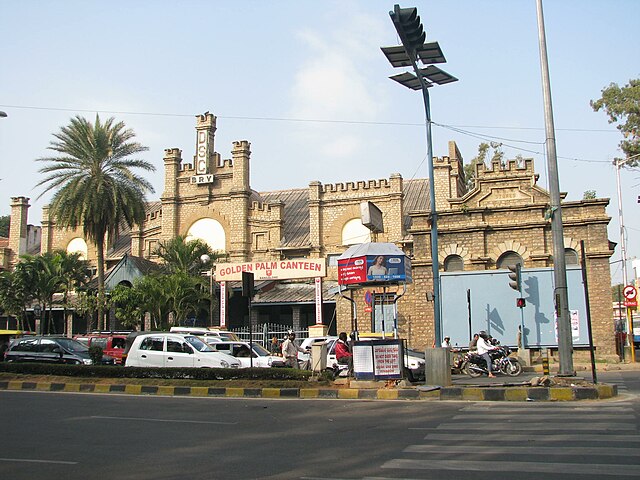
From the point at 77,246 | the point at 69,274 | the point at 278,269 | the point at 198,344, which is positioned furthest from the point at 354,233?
the point at 198,344

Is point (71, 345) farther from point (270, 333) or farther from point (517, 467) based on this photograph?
point (517, 467)

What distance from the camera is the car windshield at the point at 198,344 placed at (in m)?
20.5

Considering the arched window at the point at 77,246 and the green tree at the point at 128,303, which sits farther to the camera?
the arched window at the point at 77,246

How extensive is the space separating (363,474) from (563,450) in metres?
2.72

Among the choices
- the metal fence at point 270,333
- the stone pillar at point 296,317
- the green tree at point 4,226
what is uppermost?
the green tree at point 4,226

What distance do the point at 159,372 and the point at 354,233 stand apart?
2522 cm

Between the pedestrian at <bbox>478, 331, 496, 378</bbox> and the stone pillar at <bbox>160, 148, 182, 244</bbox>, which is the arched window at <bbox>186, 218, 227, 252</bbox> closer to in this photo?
the stone pillar at <bbox>160, 148, 182, 244</bbox>

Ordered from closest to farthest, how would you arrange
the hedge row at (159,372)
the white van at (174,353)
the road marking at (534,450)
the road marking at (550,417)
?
the road marking at (534,450) < the road marking at (550,417) < the hedge row at (159,372) < the white van at (174,353)

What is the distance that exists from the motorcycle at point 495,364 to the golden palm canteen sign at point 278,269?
46.2 ft

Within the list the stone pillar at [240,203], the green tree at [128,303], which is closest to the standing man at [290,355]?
the green tree at [128,303]

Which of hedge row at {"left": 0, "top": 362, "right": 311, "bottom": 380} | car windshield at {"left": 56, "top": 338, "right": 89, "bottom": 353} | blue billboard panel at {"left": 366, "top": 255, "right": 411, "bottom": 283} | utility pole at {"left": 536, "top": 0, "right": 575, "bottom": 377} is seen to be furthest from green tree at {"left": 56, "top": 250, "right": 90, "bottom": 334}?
utility pole at {"left": 536, "top": 0, "right": 575, "bottom": 377}

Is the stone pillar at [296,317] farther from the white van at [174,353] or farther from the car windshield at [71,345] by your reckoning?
the white van at [174,353]

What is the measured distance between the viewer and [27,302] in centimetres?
4356

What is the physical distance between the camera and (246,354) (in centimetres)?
2270
